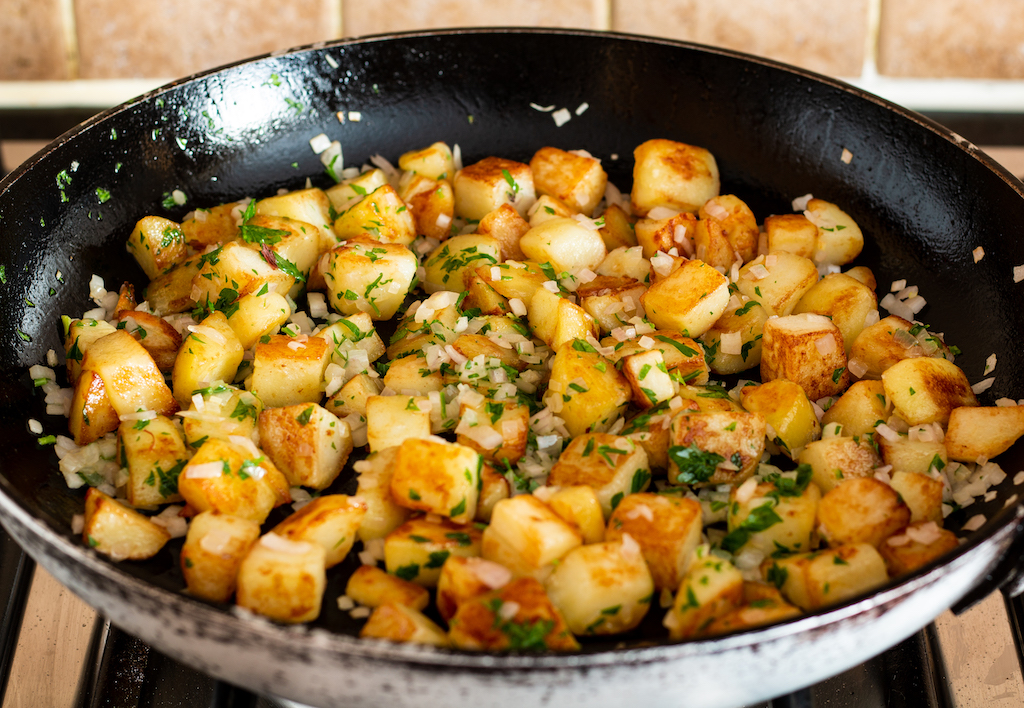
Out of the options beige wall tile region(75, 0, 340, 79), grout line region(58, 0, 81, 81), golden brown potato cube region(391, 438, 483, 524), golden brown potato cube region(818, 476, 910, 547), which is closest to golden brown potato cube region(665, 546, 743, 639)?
golden brown potato cube region(818, 476, 910, 547)

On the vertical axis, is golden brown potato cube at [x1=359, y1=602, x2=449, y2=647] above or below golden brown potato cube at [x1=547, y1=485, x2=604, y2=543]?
below

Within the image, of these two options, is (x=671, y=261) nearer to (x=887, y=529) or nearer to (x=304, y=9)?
(x=887, y=529)

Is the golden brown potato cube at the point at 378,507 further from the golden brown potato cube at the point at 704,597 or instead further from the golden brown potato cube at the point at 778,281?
the golden brown potato cube at the point at 778,281

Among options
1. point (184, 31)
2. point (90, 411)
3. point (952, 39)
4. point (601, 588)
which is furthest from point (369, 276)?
point (952, 39)

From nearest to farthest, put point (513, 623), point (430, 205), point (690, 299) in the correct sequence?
point (513, 623)
point (690, 299)
point (430, 205)

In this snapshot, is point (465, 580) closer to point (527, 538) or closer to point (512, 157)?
point (527, 538)

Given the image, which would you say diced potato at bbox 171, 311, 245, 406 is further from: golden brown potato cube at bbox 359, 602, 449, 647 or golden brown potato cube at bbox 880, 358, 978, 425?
golden brown potato cube at bbox 880, 358, 978, 425
